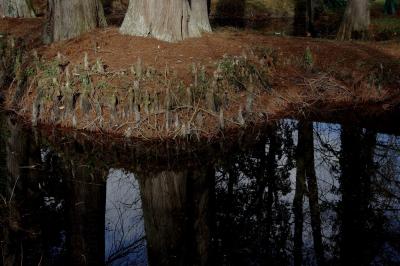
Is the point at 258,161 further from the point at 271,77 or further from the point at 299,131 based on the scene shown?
the point at 271,77

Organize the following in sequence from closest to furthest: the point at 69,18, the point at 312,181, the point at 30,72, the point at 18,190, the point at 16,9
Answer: the point at 18,190
the point at 312,181
the point at 30,72
the point at 69,18
the point at 16,9

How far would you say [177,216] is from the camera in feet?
20.1

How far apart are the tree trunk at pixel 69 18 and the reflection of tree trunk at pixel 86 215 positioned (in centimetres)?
436

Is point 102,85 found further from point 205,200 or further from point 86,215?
point 205,200

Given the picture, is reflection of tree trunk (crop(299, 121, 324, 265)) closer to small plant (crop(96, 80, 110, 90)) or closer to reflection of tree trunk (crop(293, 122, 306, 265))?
reflection of tree trunk (crop(293, 122, 306, 265))

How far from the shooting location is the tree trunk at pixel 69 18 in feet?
34.2

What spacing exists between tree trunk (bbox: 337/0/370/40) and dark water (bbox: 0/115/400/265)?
7.23m

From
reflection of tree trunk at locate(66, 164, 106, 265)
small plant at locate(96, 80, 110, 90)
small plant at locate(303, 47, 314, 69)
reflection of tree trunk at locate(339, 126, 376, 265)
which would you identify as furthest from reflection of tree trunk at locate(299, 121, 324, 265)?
small plant at locate(96, 80, 110, 90)

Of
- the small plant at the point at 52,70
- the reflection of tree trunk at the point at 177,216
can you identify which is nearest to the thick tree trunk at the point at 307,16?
the small plant at the point at 52,70

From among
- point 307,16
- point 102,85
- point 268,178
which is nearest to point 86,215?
point 268,178

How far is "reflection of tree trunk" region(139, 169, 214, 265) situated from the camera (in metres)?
5.34

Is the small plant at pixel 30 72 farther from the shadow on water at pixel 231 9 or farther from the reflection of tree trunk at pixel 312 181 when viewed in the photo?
the shadow on water at pixel 231 9

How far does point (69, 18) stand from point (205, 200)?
6.15m

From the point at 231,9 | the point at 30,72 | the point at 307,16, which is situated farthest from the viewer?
the point at 231,9
